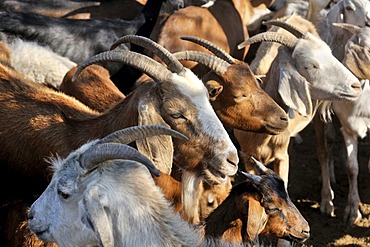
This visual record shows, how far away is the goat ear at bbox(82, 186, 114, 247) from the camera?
12.4 feet

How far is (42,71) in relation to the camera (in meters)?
6.76

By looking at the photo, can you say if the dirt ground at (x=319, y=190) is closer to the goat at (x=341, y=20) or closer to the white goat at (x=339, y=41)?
the white goat at (x=339, y=41)

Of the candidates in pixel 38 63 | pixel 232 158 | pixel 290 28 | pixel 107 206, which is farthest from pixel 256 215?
pixel 38 63

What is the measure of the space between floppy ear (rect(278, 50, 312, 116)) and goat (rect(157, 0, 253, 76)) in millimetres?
1079

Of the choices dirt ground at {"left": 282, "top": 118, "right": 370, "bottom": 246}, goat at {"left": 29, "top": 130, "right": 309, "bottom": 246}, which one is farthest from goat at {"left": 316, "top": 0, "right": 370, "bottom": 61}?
goat at {"left": 29, "top": 130, "right": 309, "bottom": 246}

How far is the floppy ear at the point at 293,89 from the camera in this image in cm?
646

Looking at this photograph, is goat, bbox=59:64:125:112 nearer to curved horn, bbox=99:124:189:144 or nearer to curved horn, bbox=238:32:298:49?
curved horn, bbox=238:32:298:49

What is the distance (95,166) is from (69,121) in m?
1.30

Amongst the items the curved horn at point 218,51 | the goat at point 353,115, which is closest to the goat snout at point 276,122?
the curved horn at point 218,51

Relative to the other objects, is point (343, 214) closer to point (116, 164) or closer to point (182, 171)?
point (182, 171)

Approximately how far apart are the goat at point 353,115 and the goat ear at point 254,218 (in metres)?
2.66

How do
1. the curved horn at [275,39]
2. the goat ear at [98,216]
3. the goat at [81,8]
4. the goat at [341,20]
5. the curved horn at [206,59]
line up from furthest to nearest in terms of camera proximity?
1. the goat at [81,8]
2. the goat at [341,20]
3. the curved horn at [275,39]
4. the curved horn at [206,59]
5. the goat ear at [98,216]

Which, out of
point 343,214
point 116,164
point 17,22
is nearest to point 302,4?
point 343,214

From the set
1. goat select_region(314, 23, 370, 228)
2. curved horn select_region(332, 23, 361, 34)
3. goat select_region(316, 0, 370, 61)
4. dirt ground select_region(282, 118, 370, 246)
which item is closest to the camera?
goat select_region(314, 23, 370, 228)
